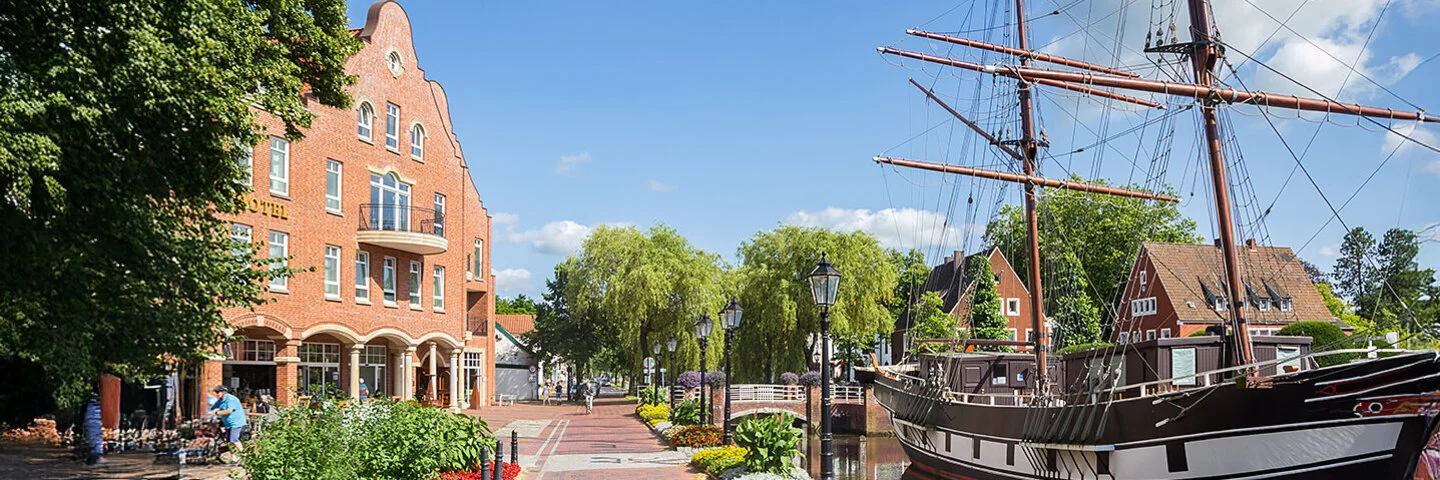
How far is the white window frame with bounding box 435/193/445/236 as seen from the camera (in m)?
39.0

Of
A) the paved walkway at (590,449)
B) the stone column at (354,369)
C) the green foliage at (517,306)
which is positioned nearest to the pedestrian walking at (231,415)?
the paved walkway at (590,449)

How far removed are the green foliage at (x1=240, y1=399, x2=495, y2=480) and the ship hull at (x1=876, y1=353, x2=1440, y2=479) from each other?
1117 centimetres

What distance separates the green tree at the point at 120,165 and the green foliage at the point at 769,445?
8.76 metres

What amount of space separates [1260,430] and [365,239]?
26.9 metres

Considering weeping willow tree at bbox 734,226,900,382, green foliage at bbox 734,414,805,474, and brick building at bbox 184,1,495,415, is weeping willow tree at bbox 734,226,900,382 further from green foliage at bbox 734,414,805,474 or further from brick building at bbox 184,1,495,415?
green foliage at bbox 734,414,805,474

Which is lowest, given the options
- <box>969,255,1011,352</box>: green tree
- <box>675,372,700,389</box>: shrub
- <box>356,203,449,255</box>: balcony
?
<box>675,372,700,389</box>: shrub

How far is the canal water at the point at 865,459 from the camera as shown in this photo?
105ft

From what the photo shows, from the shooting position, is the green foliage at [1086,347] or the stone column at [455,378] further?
the stone column at [455,378]

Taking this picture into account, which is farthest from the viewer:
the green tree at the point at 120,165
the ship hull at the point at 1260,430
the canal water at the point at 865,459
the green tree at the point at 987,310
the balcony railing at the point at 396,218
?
the green tree at the point at 987,310

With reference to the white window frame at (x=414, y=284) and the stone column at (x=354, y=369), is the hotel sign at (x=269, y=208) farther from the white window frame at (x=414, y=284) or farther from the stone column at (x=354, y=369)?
the white window frame at (x=414, y=284)

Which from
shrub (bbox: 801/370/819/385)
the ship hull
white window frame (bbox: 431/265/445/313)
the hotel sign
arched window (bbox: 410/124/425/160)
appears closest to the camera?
the ship hull

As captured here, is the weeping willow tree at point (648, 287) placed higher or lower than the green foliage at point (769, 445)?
higher

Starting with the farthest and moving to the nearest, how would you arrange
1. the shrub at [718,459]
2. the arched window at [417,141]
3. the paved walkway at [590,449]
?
1. the arched window at [417,141]
2. the paved walkway at [590,449]
3. the shrub at [718,459]

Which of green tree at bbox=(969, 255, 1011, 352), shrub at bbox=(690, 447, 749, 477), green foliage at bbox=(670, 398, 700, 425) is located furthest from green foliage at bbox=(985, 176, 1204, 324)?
shrub at bbox=(690, 447, 749, 477)
